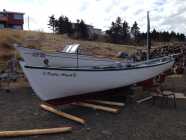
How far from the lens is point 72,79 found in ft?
21.3

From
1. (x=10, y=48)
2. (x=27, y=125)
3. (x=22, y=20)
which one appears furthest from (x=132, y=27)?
(x=27, y=125)

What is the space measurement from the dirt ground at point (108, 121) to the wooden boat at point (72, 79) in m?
0.61

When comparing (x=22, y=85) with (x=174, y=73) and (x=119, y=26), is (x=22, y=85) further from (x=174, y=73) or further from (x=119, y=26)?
(x=119, y=26)

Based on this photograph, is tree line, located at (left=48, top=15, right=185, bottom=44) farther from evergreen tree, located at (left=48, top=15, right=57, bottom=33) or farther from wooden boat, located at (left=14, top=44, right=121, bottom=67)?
wooden boat, located at (left=14, top=44, right=121, bottom=67)

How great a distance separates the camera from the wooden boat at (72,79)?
6129mm

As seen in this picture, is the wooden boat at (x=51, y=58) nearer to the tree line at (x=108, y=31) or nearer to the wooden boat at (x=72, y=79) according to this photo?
the wooden boat at (x=72, y=79)

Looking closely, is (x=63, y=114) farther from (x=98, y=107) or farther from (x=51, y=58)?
(x=51, y=58)

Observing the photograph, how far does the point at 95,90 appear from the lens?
285 inches

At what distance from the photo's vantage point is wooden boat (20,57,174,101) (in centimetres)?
613

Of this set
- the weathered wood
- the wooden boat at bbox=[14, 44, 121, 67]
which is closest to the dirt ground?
the weathered wood

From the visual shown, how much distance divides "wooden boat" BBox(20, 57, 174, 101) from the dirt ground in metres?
0.61

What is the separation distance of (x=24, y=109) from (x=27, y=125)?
53.9 inches

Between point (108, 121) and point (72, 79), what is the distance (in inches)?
56.0

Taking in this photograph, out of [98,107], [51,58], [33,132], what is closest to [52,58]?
[51,58]
